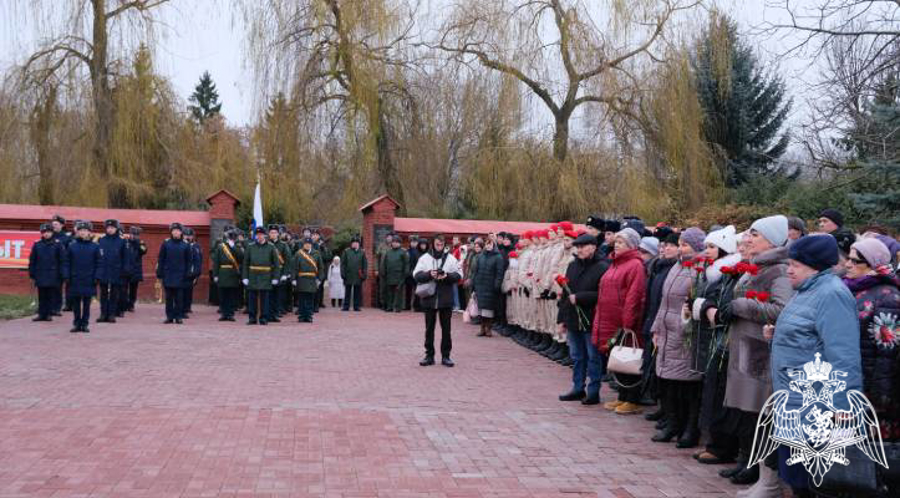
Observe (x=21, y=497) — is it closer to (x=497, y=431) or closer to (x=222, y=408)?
(x=222, y=408)

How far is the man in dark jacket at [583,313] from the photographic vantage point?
31.7ft

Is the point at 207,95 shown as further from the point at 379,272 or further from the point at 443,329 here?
the point at 443,329

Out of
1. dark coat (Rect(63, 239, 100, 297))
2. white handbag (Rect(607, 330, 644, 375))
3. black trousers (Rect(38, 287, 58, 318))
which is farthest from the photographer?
black trousers (Rect(38, 287, 58, 318))

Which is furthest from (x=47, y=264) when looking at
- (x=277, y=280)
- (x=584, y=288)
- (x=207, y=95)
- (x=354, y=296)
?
(x=207, y=95)

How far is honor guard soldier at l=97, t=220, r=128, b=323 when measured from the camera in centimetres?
1686

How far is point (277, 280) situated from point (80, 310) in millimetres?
4038

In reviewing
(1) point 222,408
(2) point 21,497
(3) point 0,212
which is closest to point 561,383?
(1) point 222,408

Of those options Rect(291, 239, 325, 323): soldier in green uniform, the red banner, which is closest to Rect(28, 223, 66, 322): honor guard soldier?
Rect(291, 239, 325, 323): soldier in green uniform

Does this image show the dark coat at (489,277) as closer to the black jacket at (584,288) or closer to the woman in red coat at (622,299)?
the black jacket at (584,288)

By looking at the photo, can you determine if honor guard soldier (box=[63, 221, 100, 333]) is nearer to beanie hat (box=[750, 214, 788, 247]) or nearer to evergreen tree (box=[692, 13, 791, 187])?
beanie hat (box=[750, 214, 788, 247])

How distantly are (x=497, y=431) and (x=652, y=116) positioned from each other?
18701 millimetres

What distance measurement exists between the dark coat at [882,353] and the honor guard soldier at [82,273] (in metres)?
13.3

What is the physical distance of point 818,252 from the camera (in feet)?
16.7

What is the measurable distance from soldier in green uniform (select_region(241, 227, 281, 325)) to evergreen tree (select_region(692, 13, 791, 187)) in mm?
14439
